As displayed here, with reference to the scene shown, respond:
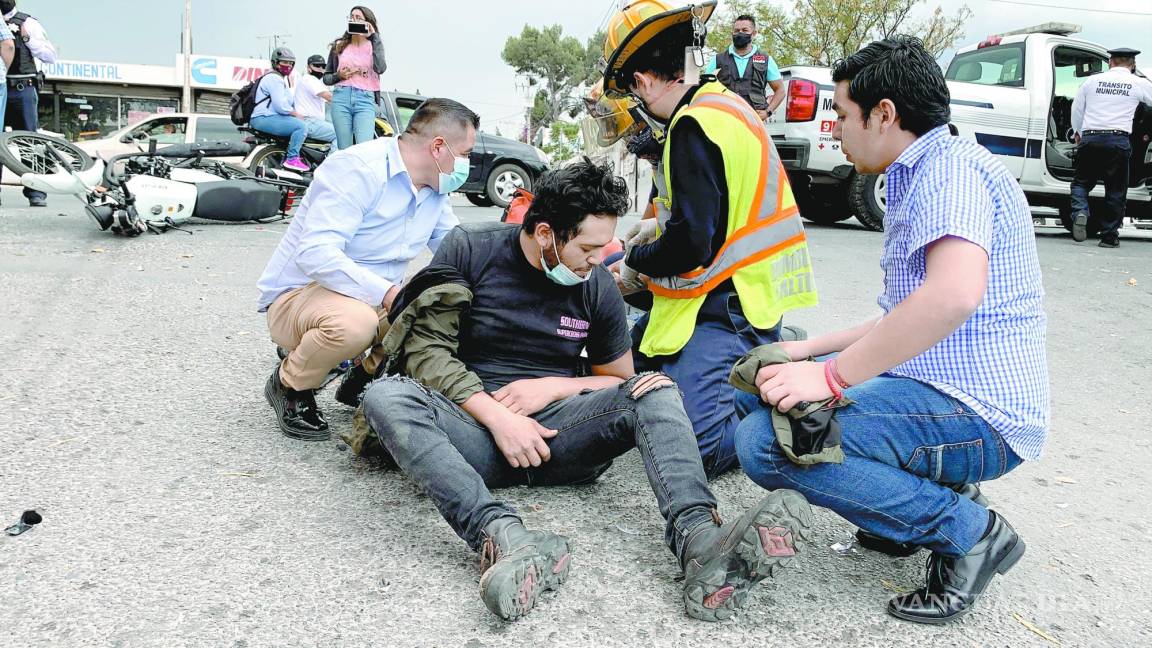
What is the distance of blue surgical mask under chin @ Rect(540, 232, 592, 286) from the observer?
2.68 m

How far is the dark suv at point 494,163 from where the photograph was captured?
12109 mm

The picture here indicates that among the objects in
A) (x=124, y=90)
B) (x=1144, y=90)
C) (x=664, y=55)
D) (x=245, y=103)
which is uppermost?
(x=124, y=90)

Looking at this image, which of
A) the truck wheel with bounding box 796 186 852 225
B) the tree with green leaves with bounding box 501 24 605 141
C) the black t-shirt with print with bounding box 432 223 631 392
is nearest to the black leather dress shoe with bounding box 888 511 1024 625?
the black t-shirt with print with bounding box 432 223 631 392

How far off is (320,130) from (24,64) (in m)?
2.87

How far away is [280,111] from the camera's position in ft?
30.9

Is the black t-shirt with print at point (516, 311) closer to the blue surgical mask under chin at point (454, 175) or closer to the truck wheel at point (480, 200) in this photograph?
the blue surgical mask under chin at point (454, 175)

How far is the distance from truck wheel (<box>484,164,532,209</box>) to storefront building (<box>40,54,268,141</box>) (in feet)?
86.9

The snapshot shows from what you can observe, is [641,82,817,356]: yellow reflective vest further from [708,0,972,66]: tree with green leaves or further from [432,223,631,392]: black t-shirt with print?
[708,0,972,66]: tree with green leaves

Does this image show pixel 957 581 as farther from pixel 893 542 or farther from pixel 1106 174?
pixel 1106 174

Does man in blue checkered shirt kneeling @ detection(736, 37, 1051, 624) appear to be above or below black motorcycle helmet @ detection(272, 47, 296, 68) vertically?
below

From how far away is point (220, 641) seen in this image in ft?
6.27

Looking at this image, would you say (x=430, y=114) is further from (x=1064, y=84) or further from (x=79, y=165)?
(x=1064, y=84)

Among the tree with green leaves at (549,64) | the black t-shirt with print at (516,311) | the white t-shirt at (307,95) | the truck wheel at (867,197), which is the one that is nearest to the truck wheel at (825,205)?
the truck wheel at (867,197)

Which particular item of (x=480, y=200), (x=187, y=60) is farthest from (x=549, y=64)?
(x=480, y=200)
